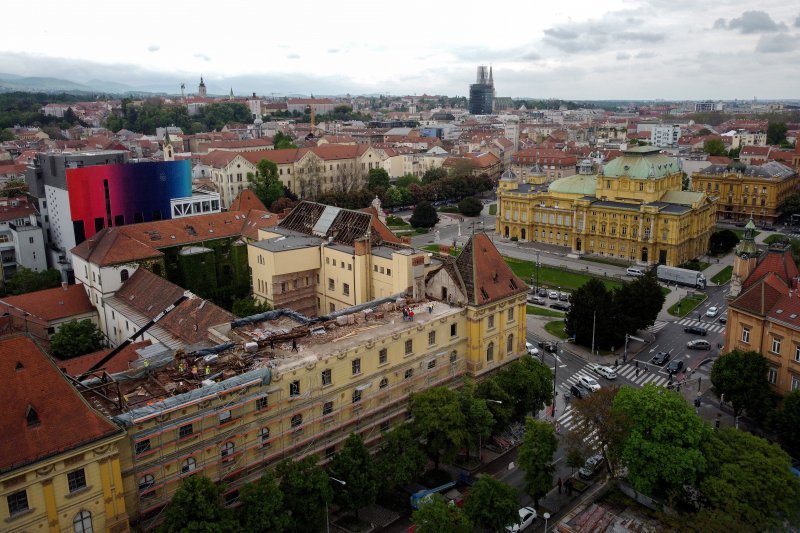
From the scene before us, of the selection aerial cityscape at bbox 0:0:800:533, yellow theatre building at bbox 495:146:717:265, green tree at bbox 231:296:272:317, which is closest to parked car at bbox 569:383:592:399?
aerial cityscape at bbox 0:0:800:533

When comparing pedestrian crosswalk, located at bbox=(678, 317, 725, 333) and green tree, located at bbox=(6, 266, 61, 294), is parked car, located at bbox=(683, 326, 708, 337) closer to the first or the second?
pedestrian crosswalk, located at bbox=(678, 317, 725, 333)

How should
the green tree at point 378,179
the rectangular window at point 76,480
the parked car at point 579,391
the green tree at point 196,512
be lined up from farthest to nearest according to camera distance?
the green tree at point 378,179 → the parked car at point 579,391 → the rectangular window at point 76,480 → the green tree at point 196,512

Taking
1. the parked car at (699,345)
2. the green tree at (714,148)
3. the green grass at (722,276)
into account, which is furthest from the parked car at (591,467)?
the green tree at (714,148)

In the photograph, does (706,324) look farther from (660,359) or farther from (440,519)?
(440,519)

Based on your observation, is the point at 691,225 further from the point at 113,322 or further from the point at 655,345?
the point at 113,322

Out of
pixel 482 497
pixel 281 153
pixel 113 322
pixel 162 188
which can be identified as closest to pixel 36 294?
pixel 113 322

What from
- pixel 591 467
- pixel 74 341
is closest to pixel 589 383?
pixel 591 467

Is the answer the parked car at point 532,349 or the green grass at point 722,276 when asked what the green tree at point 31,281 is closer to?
the parked car at point 532,349
